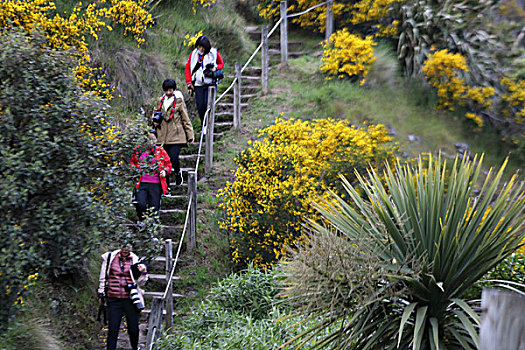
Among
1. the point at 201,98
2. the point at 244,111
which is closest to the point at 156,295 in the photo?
the point at 201,98

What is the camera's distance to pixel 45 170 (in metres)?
5.12

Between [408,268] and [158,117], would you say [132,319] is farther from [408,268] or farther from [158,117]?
[408,268]

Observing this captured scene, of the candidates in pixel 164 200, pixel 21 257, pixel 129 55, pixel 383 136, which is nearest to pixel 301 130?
pixel 383 136

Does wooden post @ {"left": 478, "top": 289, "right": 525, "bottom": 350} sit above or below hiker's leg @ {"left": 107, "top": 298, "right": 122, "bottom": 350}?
above

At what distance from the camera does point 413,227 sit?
203 inches

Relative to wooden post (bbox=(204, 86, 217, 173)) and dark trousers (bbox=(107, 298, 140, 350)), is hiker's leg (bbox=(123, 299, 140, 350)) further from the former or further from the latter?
wooden post (bbox=(204, 86, 217, 173))

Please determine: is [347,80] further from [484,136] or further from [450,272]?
[450,272]

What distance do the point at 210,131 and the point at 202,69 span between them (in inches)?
43.7

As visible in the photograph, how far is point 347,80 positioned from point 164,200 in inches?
224

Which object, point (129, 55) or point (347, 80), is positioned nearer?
point (129, 55)

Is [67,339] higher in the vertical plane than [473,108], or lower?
lower

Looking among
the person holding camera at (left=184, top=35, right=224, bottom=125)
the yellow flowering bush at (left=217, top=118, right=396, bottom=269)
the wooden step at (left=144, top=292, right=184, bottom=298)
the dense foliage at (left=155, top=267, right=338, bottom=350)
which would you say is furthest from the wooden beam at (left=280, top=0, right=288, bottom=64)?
the wooden step at (left=144, top=292, right=184, bottom=298)

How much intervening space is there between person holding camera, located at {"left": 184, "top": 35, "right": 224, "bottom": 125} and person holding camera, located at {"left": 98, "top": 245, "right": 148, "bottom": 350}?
4496mm

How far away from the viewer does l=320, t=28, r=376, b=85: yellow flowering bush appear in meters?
12.9
